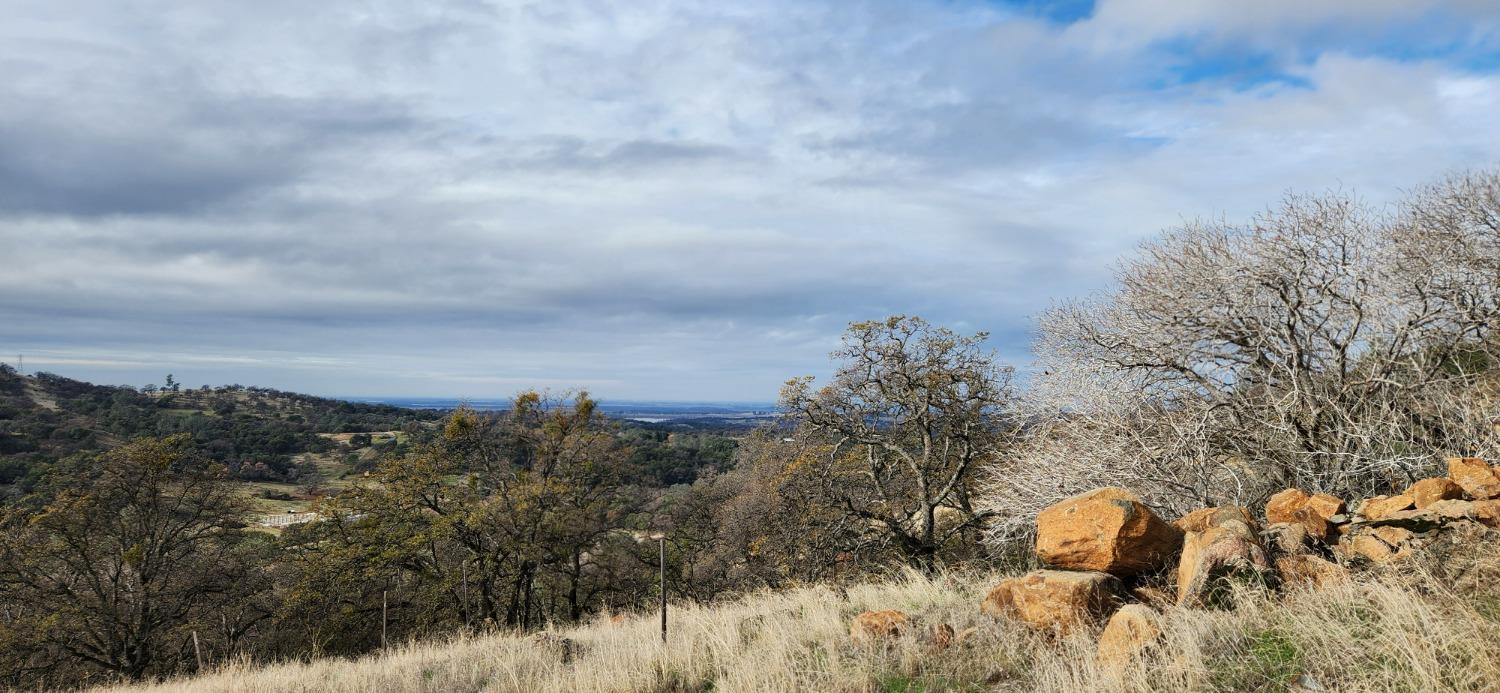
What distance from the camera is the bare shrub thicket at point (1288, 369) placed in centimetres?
966

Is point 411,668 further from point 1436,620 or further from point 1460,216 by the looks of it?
point 1460,216

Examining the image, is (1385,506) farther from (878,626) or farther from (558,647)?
(558,647)

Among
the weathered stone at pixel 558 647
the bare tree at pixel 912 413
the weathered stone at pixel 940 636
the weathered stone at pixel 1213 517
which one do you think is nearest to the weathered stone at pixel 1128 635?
the weathered stone at pixel 940 636

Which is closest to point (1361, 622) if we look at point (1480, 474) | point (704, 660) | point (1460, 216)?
point (1480, 474)

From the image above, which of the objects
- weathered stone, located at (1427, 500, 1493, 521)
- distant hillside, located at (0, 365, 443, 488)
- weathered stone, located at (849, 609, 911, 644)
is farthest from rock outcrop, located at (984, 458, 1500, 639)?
distant hillside, located at (0, 365, 443, 488)

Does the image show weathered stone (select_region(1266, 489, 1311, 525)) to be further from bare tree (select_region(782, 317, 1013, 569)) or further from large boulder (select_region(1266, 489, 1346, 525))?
bare tree (select_region(782, 317, 1013, 569))

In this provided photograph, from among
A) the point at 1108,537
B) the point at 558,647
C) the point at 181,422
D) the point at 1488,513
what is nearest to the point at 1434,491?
the point at 1488,513

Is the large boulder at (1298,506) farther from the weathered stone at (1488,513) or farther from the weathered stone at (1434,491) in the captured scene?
the weathered stone at (1488,513)

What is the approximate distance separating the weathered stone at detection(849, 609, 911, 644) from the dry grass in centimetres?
19

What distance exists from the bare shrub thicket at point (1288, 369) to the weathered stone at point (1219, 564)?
3.98 meters

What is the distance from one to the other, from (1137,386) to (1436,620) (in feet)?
24.9

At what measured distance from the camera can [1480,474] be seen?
658 centimetres

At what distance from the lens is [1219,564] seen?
6109mm

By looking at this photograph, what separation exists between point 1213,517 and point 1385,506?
4.97 feet
